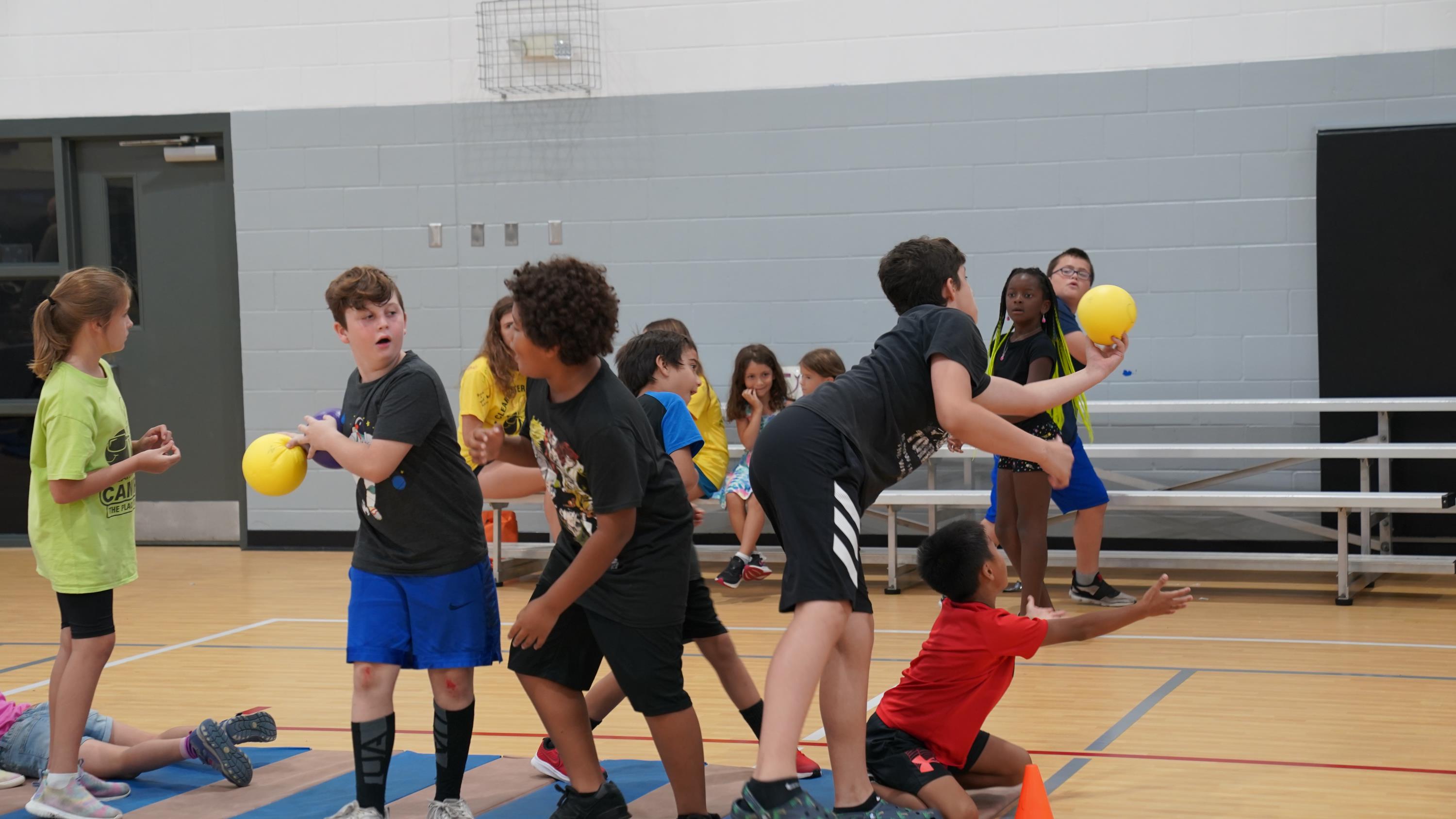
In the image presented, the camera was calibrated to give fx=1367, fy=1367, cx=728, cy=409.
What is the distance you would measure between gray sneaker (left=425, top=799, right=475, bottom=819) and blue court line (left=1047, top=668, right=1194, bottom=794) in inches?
58.5

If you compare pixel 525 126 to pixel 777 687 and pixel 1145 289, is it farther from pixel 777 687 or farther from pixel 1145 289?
pixel 777 687

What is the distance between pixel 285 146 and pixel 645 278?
8.20 feet

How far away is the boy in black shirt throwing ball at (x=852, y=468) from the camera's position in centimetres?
296

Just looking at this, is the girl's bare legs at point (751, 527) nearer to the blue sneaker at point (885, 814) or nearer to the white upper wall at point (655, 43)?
the white upper wall at point (655, 43)

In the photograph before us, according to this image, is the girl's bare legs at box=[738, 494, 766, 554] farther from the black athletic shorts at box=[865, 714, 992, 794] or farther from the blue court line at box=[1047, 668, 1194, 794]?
the black athletic shorts at box=[865, 714, 992, 794]

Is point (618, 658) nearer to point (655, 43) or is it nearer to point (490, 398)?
point (490, 398)

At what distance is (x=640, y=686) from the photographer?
120 inches

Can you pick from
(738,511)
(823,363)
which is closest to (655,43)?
(823,363)

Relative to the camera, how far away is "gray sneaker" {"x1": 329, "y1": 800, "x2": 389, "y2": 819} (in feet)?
10.5

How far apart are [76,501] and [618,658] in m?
1.58

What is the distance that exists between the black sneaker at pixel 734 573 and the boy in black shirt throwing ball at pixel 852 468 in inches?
144

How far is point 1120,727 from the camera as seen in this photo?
421 cm

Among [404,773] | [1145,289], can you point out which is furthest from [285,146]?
[404,773]

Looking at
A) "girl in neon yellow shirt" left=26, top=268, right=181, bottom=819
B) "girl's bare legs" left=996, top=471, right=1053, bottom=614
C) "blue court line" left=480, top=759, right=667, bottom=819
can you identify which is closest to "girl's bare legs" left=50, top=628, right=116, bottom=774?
"girl in neon yellow shirt" left=26, top=268, right=181, bottom=819
